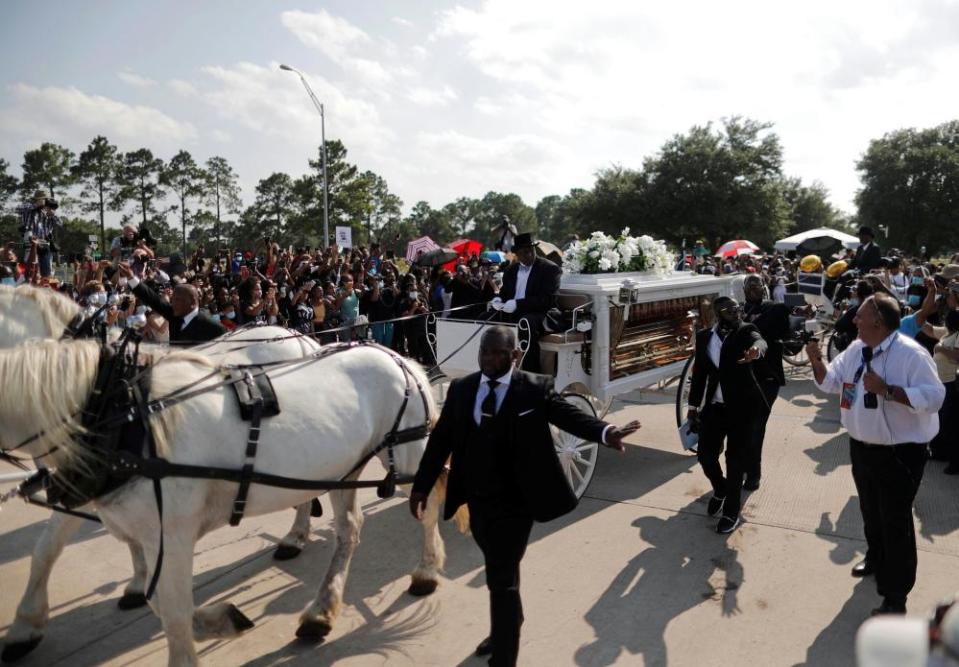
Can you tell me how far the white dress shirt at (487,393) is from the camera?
3227 millimetres

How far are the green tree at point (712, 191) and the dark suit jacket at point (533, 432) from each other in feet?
141

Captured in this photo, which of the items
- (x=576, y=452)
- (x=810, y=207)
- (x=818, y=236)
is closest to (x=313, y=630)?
(x=576, y=452)

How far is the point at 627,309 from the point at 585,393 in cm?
91

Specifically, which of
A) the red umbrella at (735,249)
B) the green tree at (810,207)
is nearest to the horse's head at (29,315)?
the red umbrella at (735,249)

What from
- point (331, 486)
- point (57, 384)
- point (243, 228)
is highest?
point (243, 228)

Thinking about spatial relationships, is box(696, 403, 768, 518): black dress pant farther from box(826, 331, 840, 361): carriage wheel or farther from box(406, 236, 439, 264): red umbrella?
box(406, 236, 439, 264): red umbrella

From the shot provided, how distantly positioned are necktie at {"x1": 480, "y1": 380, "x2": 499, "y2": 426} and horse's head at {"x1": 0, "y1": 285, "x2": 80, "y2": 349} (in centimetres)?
263

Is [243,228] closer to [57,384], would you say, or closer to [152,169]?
[152,169]

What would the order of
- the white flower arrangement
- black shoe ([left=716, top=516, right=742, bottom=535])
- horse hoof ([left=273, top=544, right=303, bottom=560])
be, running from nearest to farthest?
horse hoof ([left=273, top=544, right=303, bottom=560])
black shoe ([left=716, top=516, right=742, bottom=535])
the white flower arrangement

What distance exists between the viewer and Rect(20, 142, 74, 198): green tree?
127 ft

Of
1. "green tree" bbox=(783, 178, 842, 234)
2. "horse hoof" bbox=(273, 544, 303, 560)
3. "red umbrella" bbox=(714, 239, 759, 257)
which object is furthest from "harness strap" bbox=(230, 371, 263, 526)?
"green tree" bbox=(783, 178, 842, 234)

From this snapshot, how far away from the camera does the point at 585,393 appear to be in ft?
21.1

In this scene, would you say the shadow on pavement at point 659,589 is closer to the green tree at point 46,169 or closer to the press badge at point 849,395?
the press badge at point 849,395

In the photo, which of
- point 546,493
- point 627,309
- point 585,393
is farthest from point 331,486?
point 627,309
